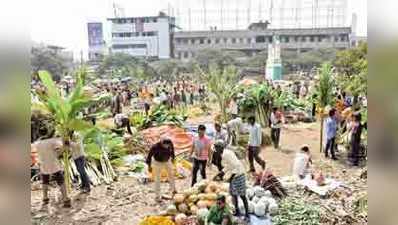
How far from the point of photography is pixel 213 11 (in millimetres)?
2650

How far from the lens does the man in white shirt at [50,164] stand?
2.49 metres

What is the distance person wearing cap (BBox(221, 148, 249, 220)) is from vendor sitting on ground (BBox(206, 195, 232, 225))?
0.08 m

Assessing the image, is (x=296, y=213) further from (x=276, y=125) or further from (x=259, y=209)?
(x=276, y=125)

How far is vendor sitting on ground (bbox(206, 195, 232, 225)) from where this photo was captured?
2.58 m

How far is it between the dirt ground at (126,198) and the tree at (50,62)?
611 millimetres

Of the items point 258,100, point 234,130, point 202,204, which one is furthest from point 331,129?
point 202,204

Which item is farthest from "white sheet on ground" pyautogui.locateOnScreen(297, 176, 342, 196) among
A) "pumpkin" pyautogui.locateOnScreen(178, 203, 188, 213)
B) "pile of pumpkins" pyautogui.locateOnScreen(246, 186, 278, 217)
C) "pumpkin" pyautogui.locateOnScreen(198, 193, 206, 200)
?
"pumpkin" pyautogui.locateOnScreen(178, 203, 188, 213)

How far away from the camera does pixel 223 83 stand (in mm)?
3039

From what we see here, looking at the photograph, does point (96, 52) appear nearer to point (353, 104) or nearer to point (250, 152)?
point (250, 152)

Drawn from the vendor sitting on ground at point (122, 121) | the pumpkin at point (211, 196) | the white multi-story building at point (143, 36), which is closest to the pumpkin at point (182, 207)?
the pumpkin at point (211, 196)

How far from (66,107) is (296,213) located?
53.4 inches

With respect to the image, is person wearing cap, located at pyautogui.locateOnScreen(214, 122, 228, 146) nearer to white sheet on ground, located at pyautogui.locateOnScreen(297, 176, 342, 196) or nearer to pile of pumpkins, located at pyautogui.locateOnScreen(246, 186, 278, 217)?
pile of pumpkins, located at pyautogui.locateOnScreen(246, 186, 278, 217)

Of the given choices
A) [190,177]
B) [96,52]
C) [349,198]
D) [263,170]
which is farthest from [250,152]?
[96,52]
